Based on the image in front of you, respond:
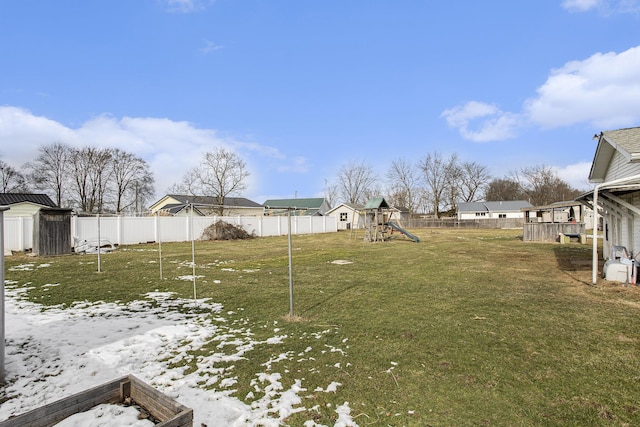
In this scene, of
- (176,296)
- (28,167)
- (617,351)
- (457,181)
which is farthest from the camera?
(457,181)

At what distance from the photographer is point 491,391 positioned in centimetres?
304

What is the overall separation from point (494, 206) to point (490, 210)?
1.36m

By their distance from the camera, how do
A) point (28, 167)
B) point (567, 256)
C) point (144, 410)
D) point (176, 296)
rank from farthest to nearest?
point (28, 167) → point (567, 256) → point (176, 296) → point (144, 410)

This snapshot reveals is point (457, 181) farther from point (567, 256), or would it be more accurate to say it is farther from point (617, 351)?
point (617, 351)

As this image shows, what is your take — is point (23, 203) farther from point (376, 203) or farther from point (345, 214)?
point (345, 214)

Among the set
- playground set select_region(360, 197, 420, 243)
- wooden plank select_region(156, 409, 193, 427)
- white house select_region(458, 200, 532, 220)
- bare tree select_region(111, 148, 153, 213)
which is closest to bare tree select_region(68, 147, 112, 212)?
bare tree select_region(111, 148, 153, 213)

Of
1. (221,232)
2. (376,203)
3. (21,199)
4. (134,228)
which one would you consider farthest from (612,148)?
(21,199)

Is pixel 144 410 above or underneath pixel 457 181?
underneath

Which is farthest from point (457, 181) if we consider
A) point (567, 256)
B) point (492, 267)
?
point (492, 267)

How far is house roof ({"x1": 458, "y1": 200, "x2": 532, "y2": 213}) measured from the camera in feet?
177

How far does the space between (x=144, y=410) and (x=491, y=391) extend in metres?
3.08

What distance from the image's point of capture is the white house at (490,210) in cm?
5362

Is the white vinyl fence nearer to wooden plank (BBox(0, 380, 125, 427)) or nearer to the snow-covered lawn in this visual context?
the snow-covered lawn

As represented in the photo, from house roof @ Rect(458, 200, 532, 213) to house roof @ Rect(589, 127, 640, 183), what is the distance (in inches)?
1782
